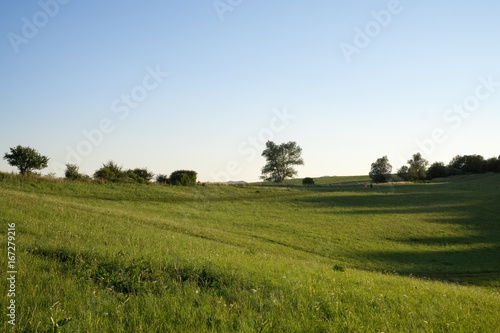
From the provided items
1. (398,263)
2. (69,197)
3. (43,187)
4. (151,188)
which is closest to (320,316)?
(398,263)

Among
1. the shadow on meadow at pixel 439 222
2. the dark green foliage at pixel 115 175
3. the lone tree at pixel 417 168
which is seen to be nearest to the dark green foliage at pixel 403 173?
the lone tree at pixel 417 168

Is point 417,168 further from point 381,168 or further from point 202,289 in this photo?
point 202,289

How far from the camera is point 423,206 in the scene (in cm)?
6338

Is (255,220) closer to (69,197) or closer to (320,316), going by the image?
(69,197)

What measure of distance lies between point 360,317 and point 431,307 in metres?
2.30

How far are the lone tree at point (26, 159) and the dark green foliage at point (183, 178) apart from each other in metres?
20.1

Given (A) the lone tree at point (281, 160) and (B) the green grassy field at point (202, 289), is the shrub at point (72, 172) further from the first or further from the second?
(A) the lone tree at point (281, 160)

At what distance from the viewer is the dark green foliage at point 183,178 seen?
225 ft

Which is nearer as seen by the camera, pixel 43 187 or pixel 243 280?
pixel 243 280

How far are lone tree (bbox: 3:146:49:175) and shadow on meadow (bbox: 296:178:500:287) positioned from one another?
40602mm

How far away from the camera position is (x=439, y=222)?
172ft

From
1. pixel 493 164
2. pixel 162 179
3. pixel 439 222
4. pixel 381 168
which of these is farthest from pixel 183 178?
pixel 493 164

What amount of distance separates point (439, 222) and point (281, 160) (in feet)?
291

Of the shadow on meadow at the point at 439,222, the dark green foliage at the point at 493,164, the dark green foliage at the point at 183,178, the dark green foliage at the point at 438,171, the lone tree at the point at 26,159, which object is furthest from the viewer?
the dark green foliage at the point at 438,171
